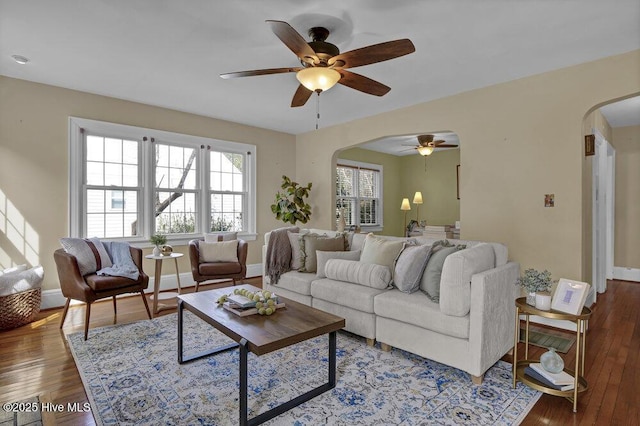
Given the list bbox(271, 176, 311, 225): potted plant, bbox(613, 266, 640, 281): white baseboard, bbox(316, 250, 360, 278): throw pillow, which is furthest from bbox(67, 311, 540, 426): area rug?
bbox(613, 266, 640, 281): white baseboard

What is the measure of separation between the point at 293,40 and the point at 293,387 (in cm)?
236

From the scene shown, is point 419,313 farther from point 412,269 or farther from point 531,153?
point 531,153

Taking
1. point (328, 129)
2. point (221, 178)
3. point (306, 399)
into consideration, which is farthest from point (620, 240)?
point (221, 178)

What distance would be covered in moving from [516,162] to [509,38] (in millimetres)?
1418

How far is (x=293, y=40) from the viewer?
2.27 meters

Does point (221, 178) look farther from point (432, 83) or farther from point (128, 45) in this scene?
point (432, 83)

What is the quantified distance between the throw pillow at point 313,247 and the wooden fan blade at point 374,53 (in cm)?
188

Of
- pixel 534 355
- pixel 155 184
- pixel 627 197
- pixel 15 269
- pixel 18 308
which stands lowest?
pixel 534 355

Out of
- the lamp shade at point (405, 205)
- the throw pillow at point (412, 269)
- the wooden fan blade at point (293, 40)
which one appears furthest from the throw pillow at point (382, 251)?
the lamp shade at point (405, 205)

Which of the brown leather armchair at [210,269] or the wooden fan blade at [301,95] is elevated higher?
the wooden fan blade at [301,95]

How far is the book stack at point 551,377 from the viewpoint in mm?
2103

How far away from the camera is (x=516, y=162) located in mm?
3779

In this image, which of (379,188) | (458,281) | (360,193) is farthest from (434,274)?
(379,188)

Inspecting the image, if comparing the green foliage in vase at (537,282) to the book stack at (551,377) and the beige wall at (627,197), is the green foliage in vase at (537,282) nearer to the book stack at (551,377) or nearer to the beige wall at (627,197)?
the book stack at (551,377)
